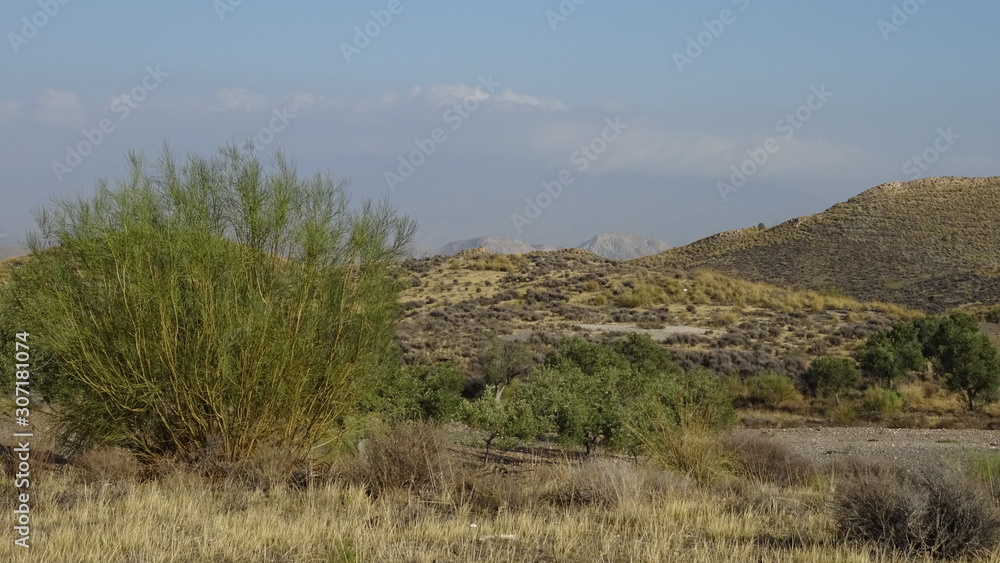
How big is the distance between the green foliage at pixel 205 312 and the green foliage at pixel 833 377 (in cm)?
2102

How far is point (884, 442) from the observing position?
19.8 m

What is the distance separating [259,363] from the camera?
396 inches

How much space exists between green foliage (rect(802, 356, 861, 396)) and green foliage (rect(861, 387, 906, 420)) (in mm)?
1503

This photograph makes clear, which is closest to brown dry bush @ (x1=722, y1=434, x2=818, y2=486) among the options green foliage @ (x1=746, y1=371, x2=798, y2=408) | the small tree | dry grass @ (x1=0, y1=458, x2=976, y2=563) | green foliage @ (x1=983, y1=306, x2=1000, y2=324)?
dry grass @ (x1=0, y1=458, x2=976, y2=563)

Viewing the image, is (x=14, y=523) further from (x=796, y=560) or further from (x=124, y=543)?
(x=796, y=560)

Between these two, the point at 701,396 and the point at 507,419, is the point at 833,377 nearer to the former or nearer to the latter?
the point at 701,396

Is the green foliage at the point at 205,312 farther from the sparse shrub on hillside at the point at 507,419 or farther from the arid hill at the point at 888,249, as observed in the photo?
the arid hill at the point at 888,249

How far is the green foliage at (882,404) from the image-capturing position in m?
25.2

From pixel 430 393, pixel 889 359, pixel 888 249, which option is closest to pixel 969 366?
pixel 889 359

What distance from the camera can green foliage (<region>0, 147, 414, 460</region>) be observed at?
9898mm

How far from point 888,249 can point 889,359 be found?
167 ft

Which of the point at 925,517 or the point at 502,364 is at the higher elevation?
the point at 502,364

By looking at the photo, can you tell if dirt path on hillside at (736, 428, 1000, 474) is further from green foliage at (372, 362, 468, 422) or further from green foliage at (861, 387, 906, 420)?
green foliage at (372, 362, 468, 422)

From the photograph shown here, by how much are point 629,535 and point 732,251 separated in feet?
258
